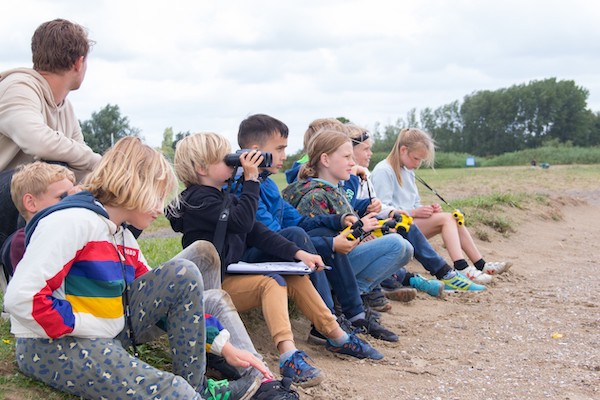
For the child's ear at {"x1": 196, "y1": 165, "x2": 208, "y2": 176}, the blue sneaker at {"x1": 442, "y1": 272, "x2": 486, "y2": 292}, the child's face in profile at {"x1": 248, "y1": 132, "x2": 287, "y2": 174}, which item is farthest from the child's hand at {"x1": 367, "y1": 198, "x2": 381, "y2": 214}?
the child's ear at {"x1": 196, "y1": 165, "x2": 208, "y2": 176}

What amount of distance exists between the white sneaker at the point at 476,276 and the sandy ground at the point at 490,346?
9cm

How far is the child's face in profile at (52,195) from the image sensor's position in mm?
3980

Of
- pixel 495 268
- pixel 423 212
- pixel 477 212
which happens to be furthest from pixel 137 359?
pixel 477 212

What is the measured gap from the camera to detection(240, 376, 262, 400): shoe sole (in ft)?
11.8

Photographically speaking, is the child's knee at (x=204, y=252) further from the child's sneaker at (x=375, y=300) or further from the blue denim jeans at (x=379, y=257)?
the child's sneaker at (x=375, y=300)

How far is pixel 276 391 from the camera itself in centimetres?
369

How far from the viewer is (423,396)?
422 centimetres

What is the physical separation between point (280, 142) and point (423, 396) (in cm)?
205

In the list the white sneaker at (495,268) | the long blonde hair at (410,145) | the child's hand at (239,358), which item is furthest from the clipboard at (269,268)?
the white sneaker at (495,268)

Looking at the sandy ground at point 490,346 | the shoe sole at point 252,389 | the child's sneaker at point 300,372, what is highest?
the shoe sole at point 252,389

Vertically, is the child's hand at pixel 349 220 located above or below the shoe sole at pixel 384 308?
above

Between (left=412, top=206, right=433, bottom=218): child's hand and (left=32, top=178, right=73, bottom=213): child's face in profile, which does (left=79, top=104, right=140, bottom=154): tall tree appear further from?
(left=32, top=178, right=73, bottom=213): child's face in profile

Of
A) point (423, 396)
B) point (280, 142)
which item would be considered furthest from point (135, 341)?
point (280, 142)

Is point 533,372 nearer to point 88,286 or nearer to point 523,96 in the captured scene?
point 88,286
